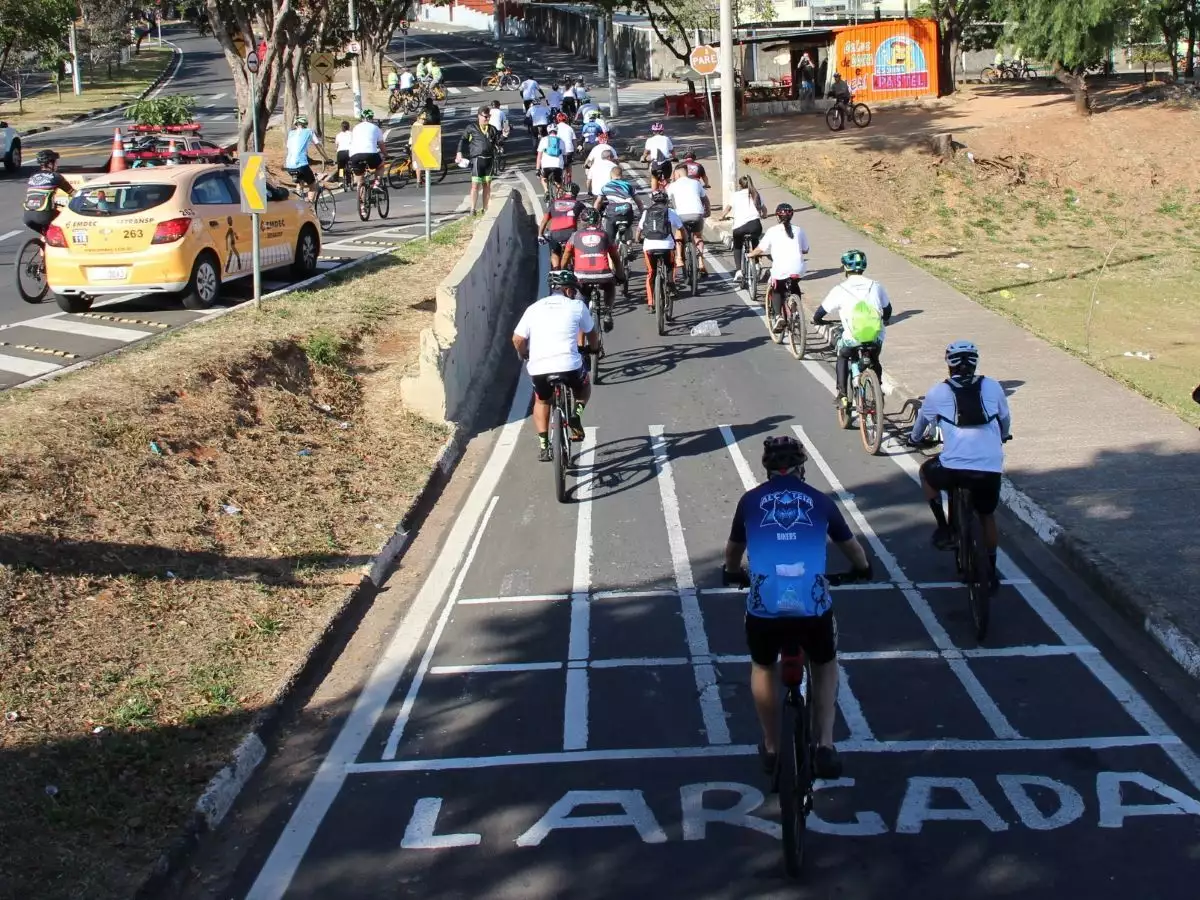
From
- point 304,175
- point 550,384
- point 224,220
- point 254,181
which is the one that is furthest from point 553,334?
point 304,175

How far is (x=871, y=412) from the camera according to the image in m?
12.9

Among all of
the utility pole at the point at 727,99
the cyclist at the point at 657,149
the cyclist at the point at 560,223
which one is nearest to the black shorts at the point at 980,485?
the cyclist at the point at 560,223

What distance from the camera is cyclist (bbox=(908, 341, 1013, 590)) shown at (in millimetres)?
8812

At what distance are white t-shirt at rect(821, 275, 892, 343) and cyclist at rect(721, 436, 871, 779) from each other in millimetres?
6762

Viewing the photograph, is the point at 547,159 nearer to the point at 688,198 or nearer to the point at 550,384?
the point at 688,198

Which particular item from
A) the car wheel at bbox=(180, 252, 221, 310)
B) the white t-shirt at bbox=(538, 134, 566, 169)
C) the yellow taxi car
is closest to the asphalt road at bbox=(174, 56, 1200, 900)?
the yellow taxi car

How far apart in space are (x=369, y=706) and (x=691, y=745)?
1.89 m

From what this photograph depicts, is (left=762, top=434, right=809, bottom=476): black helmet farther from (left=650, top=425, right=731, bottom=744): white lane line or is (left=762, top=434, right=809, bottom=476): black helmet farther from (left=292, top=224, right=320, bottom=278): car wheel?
(left=292, top=224, right=320, bottom=278): car wheel

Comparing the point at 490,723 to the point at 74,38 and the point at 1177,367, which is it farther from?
the point at 74,38

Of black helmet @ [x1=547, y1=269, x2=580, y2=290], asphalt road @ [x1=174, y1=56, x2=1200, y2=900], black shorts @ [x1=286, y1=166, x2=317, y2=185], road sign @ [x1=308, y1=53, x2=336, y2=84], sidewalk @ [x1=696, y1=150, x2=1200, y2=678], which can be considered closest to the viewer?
asphalt road @ [x1=174, y1=56, x2=1200, y2=900]

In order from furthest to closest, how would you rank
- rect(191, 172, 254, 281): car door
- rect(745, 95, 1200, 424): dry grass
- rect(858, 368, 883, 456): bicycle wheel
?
rect(745, 95, 1200, 424): dry grass, rect(191, 172, 254, 281): car door, rect(858, 368, 883, 456): bicycle wheel

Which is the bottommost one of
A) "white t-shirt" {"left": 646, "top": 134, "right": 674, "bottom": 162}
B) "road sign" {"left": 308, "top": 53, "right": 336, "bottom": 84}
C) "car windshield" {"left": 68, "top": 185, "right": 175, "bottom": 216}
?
"car windshield" {"left": 68, "top": 185, "right": 175, "bottom": 216}

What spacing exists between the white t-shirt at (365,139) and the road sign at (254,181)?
12.4 metres

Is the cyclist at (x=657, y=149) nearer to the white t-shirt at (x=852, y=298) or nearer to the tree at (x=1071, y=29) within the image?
the white t-shirt at (x=852, y=298)
